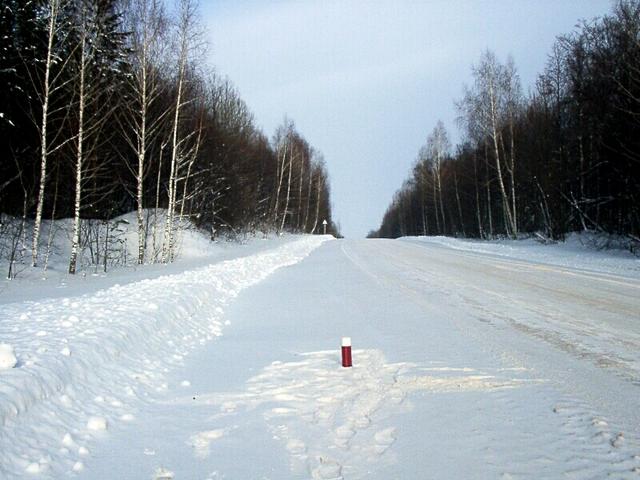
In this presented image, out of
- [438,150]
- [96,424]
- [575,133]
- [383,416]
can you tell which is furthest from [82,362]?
[438,150]

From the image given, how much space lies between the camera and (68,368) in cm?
477

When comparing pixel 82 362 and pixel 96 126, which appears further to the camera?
pixel 96 126

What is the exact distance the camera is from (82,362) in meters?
5.06

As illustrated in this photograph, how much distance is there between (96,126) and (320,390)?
652 inches

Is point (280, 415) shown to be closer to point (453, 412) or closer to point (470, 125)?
point (453, 412)

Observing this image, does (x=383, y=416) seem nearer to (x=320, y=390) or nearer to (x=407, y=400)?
(x=407, y=400)

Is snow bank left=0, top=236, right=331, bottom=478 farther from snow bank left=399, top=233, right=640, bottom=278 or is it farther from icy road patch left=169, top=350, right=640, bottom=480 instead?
snow bank left=399, top=233, right=640, bottom=278

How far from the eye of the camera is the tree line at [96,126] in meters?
15.7

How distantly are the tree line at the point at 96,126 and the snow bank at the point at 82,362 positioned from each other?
7564mm

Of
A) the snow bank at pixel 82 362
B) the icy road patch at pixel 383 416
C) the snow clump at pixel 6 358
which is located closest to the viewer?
the icy road patch at pixel 383 416

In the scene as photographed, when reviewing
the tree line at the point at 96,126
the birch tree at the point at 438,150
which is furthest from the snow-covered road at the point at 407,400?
the birch tree at the point at 438,150

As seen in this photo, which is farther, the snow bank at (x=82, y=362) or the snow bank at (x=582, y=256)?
the snow bank at (x=582, y=256)

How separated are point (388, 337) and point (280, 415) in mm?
3068

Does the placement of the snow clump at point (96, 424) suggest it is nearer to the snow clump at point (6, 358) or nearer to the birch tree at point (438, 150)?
the snow clump at point (6, 358)
